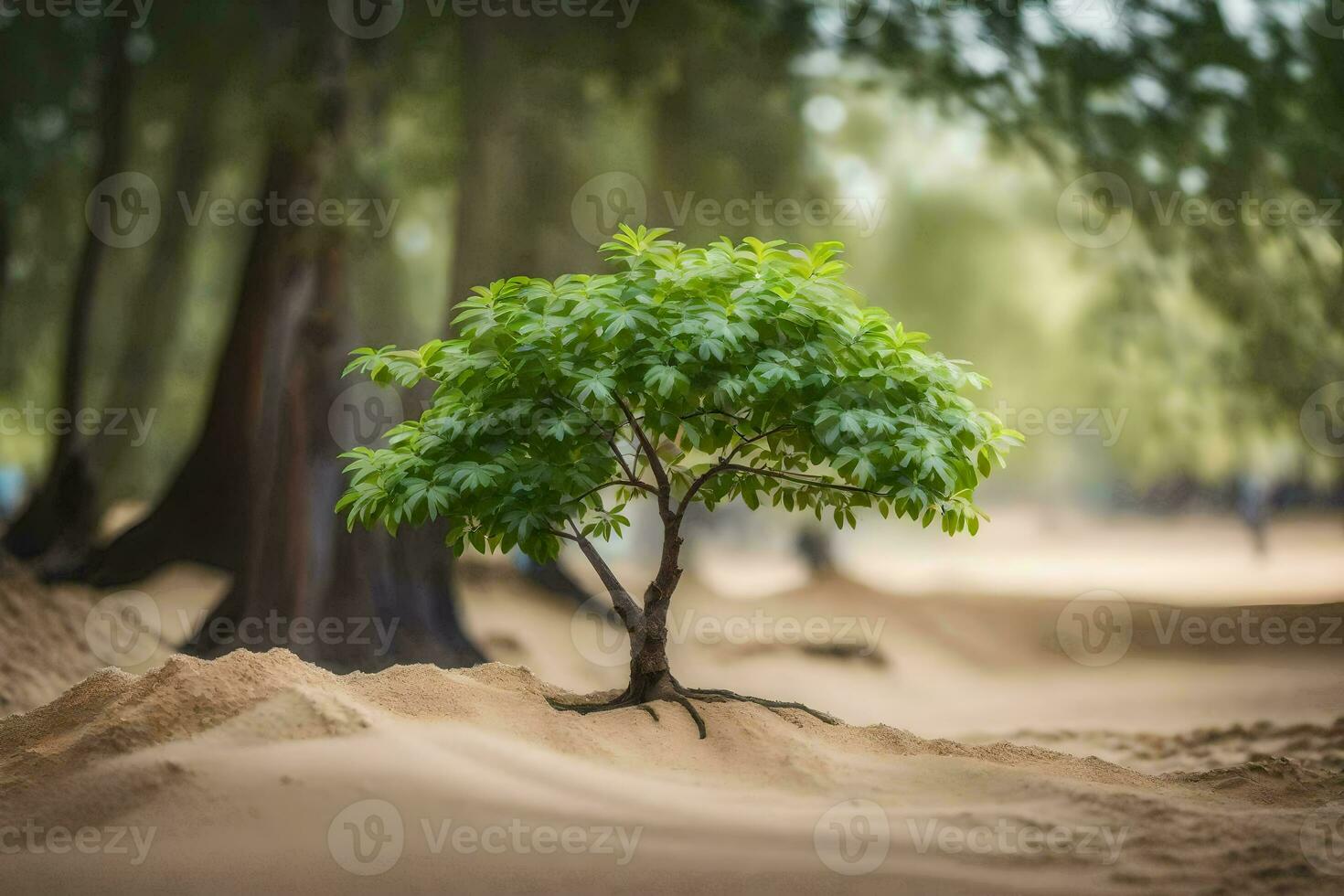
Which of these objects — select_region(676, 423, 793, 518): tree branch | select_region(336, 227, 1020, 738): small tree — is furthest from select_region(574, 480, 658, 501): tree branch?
select_region(676, 423, 793, 518): tree branch

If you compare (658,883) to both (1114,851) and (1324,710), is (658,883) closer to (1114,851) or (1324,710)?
(1114,851)

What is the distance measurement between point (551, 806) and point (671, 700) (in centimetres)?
167

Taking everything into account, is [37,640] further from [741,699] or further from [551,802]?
[551,802]

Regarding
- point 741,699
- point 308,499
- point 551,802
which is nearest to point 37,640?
point 308,499

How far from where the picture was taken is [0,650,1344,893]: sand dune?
451 centimetres

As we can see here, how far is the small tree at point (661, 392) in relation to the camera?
226 inches

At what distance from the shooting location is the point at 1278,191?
11.5 metres

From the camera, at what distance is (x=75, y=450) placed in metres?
13.6

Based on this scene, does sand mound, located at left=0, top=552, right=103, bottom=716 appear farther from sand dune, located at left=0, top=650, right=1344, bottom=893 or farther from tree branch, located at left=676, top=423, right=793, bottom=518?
tree branch, located at left=676, top=423, right=793, bottom=518

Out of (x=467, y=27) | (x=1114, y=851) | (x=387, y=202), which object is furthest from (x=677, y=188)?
(x=1114, y=851)

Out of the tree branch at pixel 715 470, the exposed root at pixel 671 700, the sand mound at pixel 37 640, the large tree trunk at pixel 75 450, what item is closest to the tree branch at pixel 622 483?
the tree branch at pixel 715 470

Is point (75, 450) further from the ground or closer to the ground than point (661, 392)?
further from the ground

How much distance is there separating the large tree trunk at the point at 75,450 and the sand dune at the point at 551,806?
764 cm

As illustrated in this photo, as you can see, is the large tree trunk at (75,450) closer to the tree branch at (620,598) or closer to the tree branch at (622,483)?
the tree branch at (620,598)
